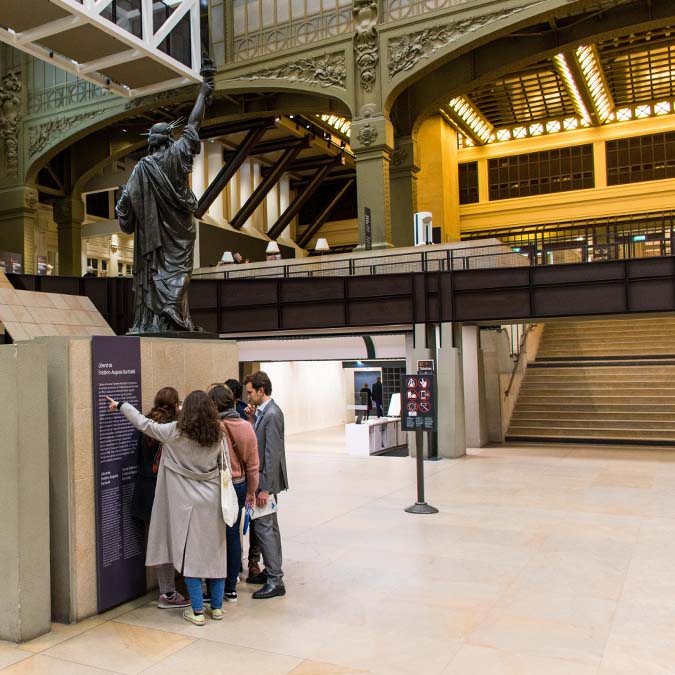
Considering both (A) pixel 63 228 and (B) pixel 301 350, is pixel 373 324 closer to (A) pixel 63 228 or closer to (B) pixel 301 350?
(B) pixel 301 350

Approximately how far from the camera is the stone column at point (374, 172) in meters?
20.9

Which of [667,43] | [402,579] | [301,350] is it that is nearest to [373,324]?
[301,350]

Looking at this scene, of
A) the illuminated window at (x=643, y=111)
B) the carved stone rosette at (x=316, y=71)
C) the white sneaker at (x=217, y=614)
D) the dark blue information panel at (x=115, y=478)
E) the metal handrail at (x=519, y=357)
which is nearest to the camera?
the white sneaker at (x=217, y=614)

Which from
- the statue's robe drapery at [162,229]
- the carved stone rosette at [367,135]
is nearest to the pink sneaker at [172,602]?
the statue's robe drapery at [162,229]

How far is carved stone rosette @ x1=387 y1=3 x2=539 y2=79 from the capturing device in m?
19.2

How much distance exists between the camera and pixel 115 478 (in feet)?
18.7

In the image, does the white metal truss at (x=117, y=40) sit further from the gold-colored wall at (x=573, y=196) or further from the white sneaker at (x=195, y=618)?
the white sneaker at (x=195, y=618)

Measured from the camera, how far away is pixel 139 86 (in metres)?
23.8

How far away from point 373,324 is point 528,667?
1248cm

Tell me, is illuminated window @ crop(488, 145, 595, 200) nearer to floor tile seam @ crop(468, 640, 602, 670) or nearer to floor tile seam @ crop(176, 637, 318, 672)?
floor tile seam @ crop(468, 640, 602, 670)

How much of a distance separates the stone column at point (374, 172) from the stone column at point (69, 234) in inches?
585

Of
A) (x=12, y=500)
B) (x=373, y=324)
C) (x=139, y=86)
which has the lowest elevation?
(x=12, y=500)

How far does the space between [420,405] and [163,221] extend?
16.0 feet

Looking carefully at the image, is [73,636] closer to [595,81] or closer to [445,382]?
[445,382]
